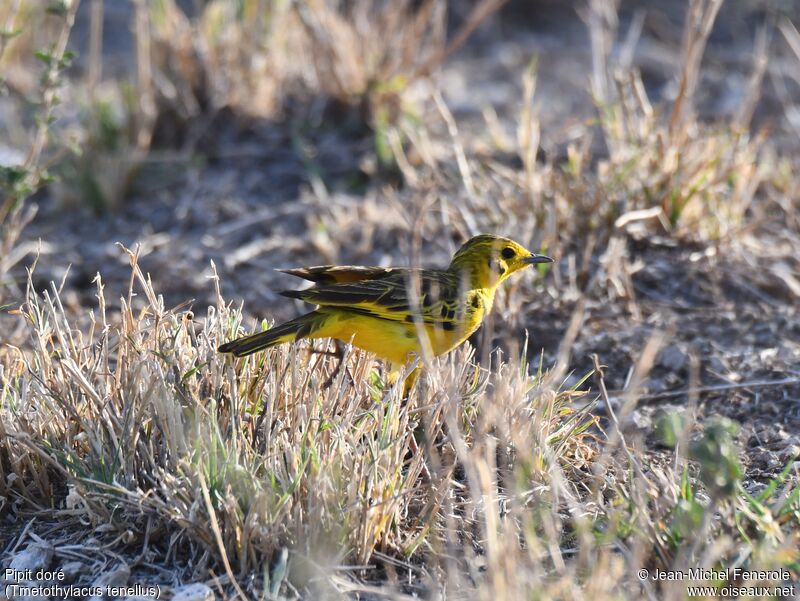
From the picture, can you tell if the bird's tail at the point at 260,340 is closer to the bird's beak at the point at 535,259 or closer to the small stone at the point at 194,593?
the small stone at the point at 194,593

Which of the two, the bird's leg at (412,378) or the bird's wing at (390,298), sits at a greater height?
the bird's wing at (390,298)

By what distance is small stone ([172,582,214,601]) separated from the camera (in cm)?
322

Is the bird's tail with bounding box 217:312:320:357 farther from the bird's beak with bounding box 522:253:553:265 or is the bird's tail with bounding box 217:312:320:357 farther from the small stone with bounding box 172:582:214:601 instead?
the bird's beak with bounding box 522:253:553:265

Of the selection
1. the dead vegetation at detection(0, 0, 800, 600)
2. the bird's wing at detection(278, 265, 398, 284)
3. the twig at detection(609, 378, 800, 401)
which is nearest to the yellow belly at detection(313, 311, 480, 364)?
the dead vegetation at detection(0, 0, 800, 600)

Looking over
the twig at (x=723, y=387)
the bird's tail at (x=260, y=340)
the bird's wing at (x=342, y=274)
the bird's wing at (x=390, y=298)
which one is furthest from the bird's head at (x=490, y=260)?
the bird's tail at (x=260, y=340)

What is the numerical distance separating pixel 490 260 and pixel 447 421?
1864 millimetres

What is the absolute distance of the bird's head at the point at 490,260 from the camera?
4.66 m

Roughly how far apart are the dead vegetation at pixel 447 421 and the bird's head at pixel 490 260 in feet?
1.35

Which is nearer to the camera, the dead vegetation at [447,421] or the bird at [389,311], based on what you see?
the dead vegetation at [447,421]

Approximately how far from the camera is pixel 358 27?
747 cm

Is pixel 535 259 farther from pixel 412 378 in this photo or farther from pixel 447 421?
pixel 447 421

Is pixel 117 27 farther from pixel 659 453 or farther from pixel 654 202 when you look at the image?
pixel 659 453

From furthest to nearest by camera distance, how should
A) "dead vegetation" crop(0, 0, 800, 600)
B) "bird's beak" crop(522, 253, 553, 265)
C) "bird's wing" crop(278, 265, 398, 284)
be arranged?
"bird's beak" crop(522, 253, 553, 265)
"bird's wing" crop(278, 265, 398, 284)
"dead vegetation" crop(0, 0, 800, 600)

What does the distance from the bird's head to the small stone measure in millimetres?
1905
